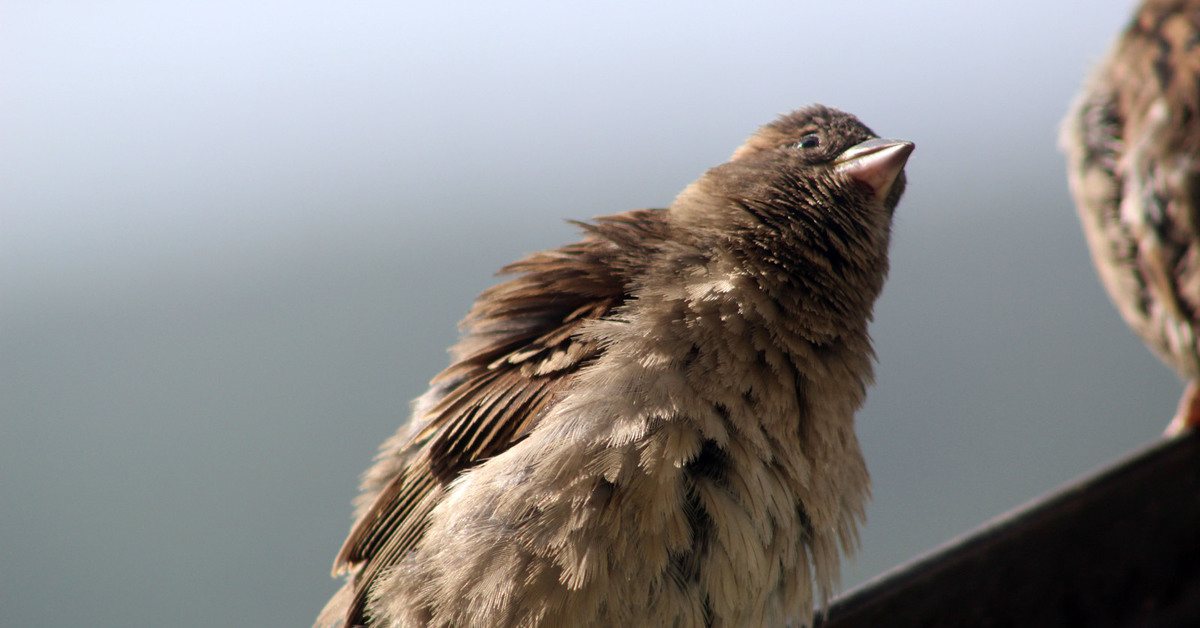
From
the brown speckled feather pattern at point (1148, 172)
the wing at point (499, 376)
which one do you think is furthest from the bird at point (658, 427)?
the brown speckled feather pattern at point (1148, 172)

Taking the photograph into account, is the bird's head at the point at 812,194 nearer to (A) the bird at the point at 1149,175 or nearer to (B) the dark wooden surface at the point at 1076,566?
(A) the bird at the point at 1149,175

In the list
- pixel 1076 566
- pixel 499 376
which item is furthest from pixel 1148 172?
pixel 499 376

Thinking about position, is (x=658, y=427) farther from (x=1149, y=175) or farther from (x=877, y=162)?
(x=1149, y=175)

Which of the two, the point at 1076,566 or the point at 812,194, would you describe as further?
→ the point at 812,194

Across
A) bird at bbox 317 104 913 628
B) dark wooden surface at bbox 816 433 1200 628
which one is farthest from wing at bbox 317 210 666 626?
dark wooden surface at bbox 816 433 1200 628

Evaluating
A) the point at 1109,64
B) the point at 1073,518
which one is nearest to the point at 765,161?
the point at 1109,64
